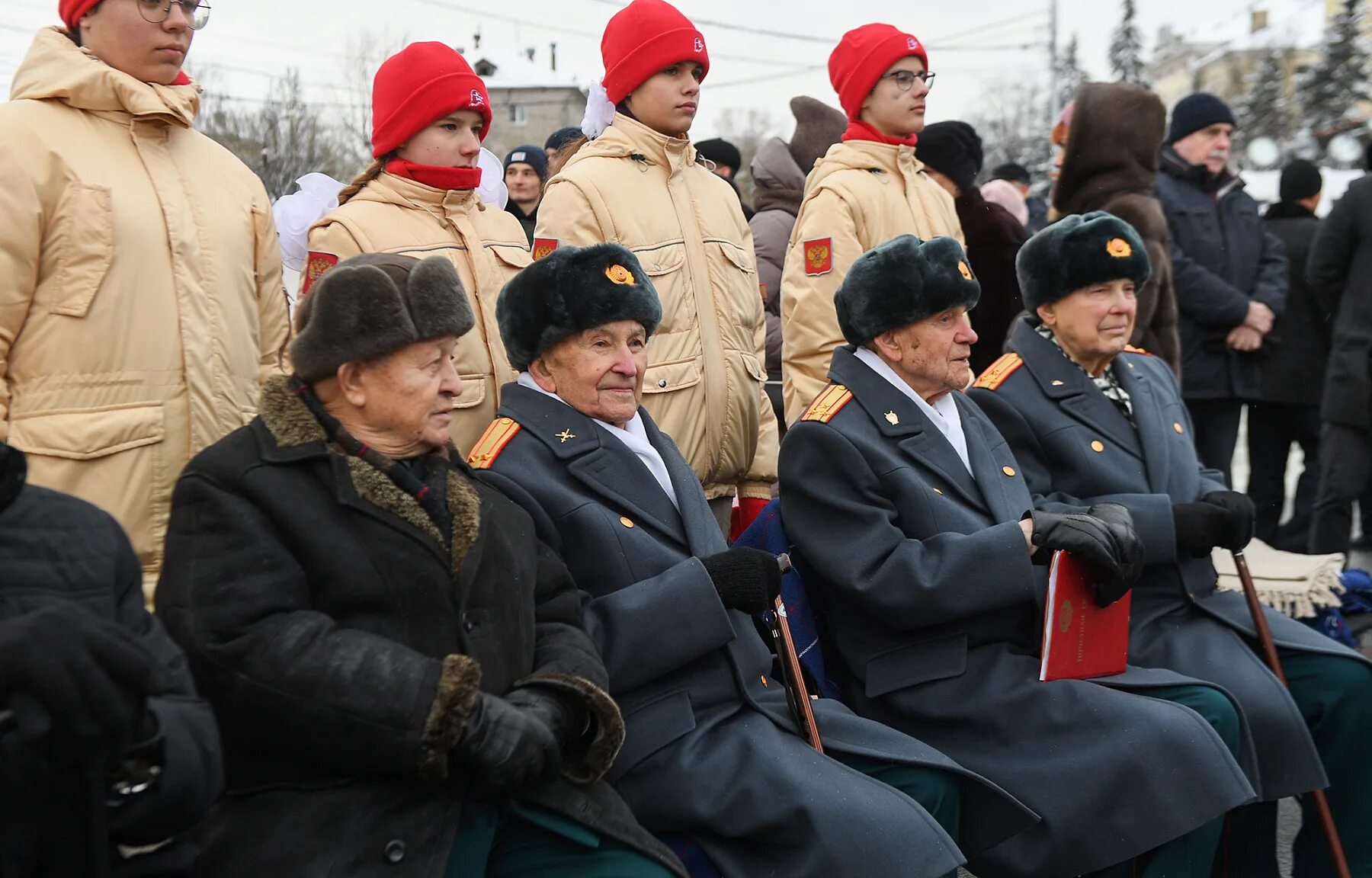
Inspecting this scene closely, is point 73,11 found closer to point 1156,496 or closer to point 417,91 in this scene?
point 417,91

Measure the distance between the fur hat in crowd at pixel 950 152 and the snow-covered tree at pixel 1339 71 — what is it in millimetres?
32870

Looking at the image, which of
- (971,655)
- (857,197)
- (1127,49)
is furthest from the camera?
(1127,49)

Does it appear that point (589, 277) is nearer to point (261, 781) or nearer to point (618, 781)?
point (618, 781)

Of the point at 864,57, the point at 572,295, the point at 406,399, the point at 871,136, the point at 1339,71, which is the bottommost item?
the point at 406,399

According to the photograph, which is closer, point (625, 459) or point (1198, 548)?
point (625, 459)

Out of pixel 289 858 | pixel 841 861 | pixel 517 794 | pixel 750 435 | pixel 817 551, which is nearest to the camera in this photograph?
pixel 289 858

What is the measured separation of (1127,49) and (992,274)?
138 ft

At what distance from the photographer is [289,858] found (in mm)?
2400

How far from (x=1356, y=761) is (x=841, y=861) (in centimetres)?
179

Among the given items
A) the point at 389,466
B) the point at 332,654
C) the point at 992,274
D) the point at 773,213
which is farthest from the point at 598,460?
the point at 773,213

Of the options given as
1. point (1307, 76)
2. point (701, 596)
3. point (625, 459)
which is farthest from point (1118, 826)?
point (1307, 76)

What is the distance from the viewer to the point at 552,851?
262cm

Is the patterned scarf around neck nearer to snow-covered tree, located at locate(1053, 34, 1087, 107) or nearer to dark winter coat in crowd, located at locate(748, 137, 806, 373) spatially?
dark winter coat in crowd, located at locate(748, 137, 806, 373)

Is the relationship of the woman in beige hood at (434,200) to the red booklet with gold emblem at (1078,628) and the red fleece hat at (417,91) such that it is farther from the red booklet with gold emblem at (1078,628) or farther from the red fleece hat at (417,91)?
the red booklet with gold emblem at (1078,628)
